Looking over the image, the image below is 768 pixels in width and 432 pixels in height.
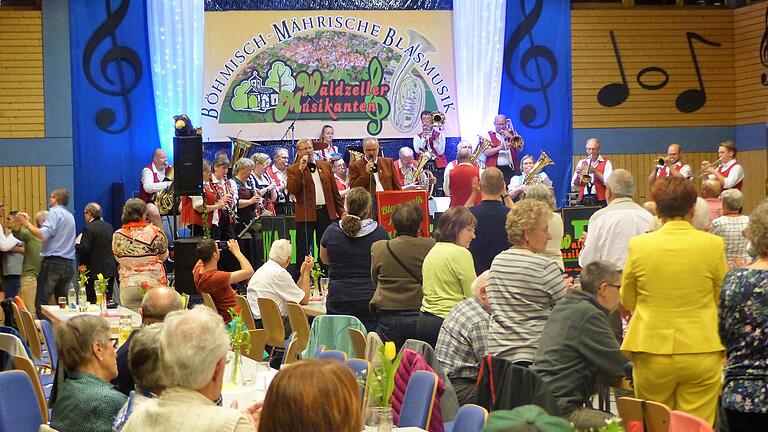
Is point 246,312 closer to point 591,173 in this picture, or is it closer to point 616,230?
point 616,230

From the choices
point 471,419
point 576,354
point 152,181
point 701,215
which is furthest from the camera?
point 152,181

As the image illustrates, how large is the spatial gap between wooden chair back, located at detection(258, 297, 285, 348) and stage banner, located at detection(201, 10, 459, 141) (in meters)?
8.30

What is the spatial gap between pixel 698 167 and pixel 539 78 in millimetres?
3145

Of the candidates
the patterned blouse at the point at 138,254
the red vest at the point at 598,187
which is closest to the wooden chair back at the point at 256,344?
the patterned blouse at the point at 138,254

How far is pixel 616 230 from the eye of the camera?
255 inches

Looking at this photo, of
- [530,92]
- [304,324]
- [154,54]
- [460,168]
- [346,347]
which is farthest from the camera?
[530,92]

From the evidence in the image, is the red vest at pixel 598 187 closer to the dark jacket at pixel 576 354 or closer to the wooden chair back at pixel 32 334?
the wooden chair back at pixel 32 334

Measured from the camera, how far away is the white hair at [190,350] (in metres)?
3.01

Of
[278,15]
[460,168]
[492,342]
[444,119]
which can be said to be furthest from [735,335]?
[278,15]

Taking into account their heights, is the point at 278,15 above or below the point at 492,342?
above

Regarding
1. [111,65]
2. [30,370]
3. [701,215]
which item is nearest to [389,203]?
[701,215]

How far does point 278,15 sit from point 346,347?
1074 centimetres

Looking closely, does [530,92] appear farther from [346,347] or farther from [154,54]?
[346,347]

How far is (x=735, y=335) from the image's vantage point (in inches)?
168
